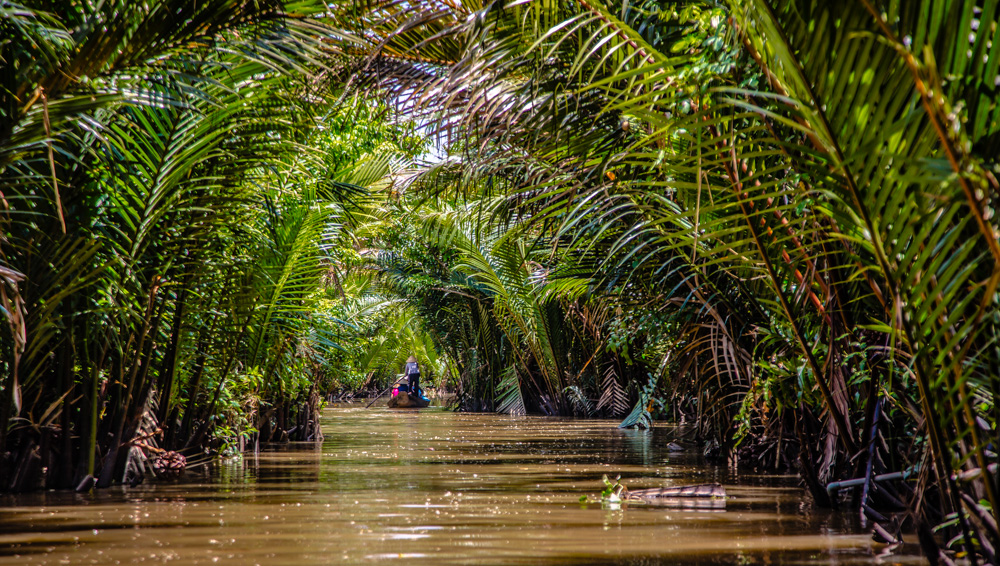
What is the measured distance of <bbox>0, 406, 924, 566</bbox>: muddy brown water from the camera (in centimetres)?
342

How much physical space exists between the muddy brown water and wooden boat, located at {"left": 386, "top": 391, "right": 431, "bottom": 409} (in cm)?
2141

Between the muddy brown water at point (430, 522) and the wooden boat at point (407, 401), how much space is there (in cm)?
2141

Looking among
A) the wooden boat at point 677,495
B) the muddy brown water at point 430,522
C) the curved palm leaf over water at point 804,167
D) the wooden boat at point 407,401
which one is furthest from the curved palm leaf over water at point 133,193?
the wooden boat at point 407,401

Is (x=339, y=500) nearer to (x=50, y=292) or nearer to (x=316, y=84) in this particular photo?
(x=50, y=292)

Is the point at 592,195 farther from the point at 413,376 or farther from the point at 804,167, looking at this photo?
the point at 413,376

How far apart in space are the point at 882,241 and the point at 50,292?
13.4 ft

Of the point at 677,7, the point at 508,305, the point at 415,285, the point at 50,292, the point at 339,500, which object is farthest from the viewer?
the point at 415,285

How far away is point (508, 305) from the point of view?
17734 mm

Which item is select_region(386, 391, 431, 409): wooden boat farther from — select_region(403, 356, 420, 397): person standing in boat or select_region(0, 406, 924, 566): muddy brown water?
select_region(0, 406, 924, 566): muddy brown water

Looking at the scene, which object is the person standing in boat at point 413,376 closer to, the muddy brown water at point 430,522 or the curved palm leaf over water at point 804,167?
the muddy brown water at point 430,522

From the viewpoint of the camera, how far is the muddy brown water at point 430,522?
3424 mm

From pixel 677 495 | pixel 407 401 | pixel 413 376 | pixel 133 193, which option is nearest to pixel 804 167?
pixel 677 495

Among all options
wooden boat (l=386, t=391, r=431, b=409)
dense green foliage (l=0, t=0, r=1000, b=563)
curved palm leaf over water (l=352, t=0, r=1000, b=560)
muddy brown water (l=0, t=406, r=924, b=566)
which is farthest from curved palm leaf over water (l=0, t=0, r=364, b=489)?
wooden boat (l=386, t=391, r=431, b=409)

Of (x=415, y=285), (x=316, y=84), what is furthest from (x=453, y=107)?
(x=415, y=285)
